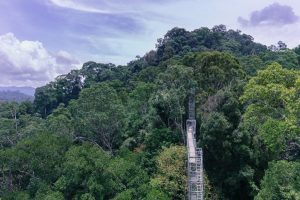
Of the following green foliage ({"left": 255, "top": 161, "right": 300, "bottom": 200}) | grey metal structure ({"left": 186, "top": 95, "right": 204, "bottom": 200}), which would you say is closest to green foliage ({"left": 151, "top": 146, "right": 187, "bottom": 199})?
grey metal structure ({"left": 186, "top": 95, "right": 204, "bottom": 200})

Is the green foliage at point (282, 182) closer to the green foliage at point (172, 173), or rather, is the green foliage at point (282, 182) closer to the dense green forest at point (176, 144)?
the dense green forest at point (176, 144)

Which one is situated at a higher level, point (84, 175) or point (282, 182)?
point (282, 182)

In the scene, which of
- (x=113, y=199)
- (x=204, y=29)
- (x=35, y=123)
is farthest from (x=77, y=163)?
(x=204, y=29)

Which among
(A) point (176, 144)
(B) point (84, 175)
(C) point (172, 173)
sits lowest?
(B) point (84, 175)

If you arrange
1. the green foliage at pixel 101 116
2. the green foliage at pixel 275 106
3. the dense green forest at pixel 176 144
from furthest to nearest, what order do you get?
1. the green foliage at pixel 101 116
2. the dense green forest at pixel 176 144
3. the green foliage at pixel 275 106

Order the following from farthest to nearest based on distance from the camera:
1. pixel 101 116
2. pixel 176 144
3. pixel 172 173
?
pixel 101 116
pixel 176 144
pixel 172 173

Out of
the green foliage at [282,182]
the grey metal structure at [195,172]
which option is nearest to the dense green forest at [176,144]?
the green foliage at [282,182]

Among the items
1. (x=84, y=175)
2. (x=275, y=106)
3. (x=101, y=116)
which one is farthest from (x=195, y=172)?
(x=101, y=116)

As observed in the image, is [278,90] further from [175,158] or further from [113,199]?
[113,199]

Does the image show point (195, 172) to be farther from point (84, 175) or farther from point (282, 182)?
point (84, 175)

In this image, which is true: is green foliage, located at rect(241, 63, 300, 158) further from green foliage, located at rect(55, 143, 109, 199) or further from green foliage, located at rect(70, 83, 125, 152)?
green foliage, located at rect(70, 83, 125, 152)
